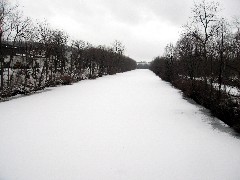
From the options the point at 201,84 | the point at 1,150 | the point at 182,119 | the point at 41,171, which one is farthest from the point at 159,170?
the point at 201,84

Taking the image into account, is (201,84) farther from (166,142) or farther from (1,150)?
(1,150)

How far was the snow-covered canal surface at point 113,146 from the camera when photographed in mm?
5453

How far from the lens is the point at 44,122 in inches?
385

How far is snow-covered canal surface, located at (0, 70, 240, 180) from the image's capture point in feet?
17.9

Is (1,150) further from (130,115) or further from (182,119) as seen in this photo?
(182,119)

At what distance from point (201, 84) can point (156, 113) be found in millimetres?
6915

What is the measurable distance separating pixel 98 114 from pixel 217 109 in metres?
6.14

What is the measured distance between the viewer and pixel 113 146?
7.16 metres

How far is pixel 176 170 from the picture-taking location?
5.62 m

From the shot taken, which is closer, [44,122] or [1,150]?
[1,150]

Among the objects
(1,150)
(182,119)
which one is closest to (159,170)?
(1,150)

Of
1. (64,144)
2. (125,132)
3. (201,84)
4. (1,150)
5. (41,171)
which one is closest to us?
(41,171)

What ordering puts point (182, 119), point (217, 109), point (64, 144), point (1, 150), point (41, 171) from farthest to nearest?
point (217, 109), point (182, 119), point (64, 144), point (1, 150), point (41, 171)

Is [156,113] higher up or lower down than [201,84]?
lower down
